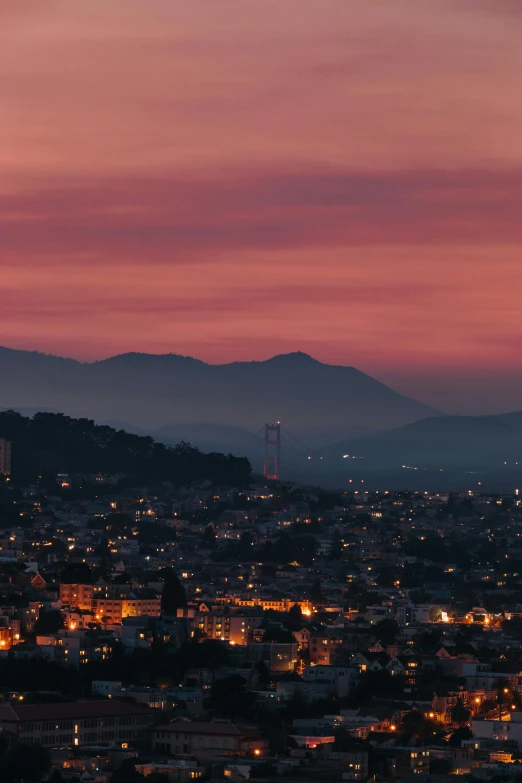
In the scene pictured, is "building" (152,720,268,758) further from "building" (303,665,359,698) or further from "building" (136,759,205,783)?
"building" (303,665,359,698)

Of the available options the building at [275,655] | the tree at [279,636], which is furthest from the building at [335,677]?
the tree at [279,636]

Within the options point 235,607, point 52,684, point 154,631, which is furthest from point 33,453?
point 52,684

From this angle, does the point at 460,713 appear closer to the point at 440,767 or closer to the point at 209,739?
the point at 440,767

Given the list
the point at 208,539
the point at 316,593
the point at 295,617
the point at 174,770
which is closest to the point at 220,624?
the point at 295,617

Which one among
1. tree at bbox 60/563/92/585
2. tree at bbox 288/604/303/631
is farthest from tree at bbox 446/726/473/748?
tree at bbox 60/563/92/585

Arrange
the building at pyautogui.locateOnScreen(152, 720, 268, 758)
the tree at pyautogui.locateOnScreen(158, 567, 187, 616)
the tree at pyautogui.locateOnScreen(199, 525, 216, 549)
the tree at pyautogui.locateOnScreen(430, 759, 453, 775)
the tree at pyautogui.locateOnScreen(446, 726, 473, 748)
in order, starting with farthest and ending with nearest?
the tree at pyautogui.locateOnScreen(199, 525, 216, 549) → the tree at pyautogui.locateOnScreen(158, 567, 187, 616) → the tree at pyautogui.locateOnScreen(446, 726, 473, 748) → the building at pyautogui.locateOnScreen(152, 720, 268, 758) → the tree at pyautogui.locateOnScreen(430, 759, 453, 775)

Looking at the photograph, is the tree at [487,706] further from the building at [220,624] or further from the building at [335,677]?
the building at [220,624]

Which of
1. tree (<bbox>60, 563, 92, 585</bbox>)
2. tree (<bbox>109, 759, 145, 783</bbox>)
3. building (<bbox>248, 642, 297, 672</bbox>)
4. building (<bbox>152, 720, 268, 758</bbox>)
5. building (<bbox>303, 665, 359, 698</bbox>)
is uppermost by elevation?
tree (<bbox>60, 563, 92, 585</bbox>)

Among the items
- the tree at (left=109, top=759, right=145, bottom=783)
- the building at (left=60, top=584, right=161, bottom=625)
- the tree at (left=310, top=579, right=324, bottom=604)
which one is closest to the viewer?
the tree at (left=109, top=759, right=145, bottom=783)

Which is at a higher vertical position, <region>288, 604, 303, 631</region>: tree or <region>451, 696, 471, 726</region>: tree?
<region>288, 604, 303, 631</region>: tree
